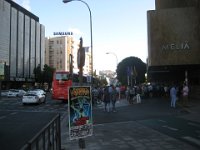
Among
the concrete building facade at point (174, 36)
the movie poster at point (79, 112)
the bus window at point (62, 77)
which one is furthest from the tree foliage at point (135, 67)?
the movie poster at point (79, 112)

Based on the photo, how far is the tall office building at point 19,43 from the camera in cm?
9301

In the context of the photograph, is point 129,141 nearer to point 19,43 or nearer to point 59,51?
point 19,43

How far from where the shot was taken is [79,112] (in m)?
9.23

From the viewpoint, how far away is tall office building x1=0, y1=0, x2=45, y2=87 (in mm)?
93012

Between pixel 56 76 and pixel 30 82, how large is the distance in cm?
7415

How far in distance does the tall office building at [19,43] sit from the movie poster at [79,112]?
269 feet

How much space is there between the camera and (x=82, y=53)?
485 inches

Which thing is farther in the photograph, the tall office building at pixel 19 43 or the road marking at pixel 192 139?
the tall office building at pixel 19 43

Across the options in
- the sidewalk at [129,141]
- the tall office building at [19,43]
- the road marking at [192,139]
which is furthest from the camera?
the tall office building at [19,43]

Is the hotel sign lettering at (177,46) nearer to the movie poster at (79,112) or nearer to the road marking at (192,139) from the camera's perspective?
the road marking at (192,139)

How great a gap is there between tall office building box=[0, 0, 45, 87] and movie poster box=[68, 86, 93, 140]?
82002 mm

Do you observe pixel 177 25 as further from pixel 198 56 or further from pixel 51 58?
pixel 51 58

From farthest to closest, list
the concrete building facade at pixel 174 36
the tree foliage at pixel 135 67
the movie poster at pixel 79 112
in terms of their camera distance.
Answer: the tree foliage at pixel 135 67 < the concrete building facade at pixel 174 36 < the movie poster at pixel 79 112

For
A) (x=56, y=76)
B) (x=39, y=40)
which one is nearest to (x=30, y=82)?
(x=39, y=40)
